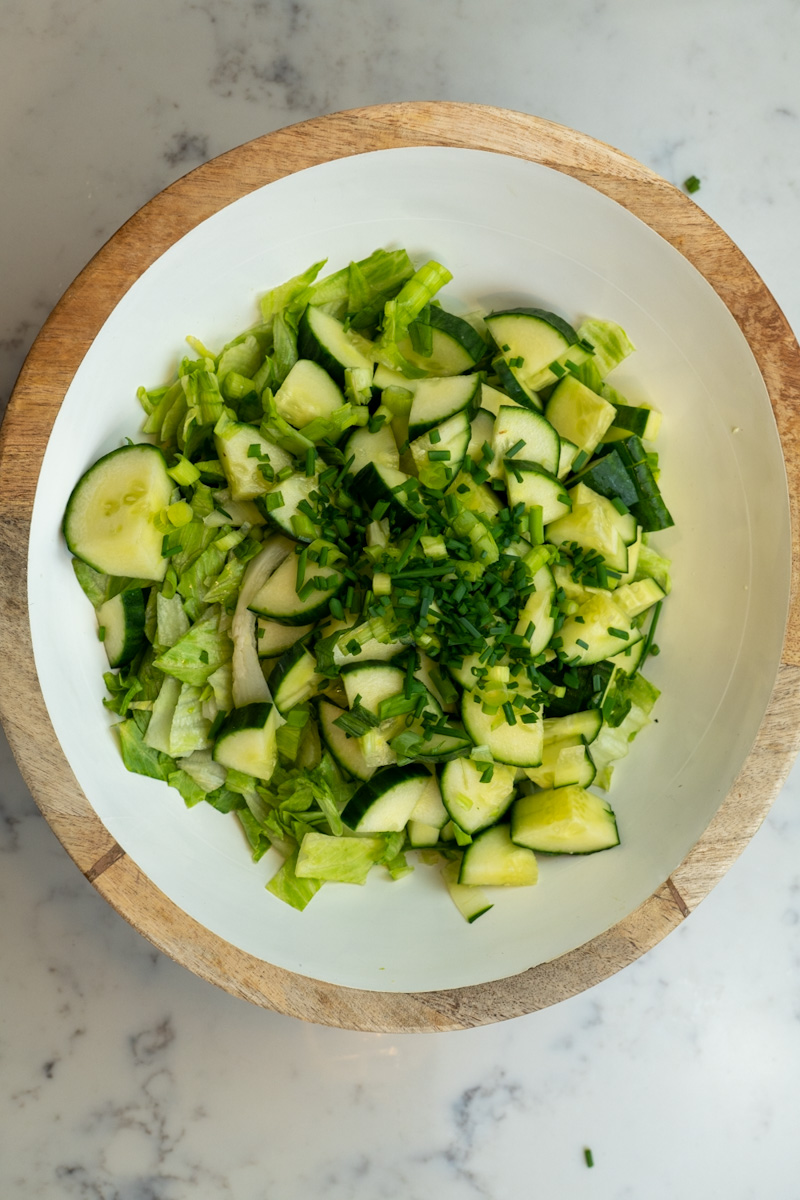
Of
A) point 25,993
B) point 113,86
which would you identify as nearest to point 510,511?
point 113,86

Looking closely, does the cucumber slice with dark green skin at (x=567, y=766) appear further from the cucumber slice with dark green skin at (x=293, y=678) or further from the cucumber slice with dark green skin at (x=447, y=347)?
the cucumber slice with dark green skin at (x=447, y=347)

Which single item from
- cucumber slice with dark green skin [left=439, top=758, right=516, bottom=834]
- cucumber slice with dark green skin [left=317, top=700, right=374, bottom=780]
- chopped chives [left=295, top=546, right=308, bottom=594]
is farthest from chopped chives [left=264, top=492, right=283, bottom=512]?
cucumber slice with dark green skin [left=439, top=758, right=516, bottom=834]

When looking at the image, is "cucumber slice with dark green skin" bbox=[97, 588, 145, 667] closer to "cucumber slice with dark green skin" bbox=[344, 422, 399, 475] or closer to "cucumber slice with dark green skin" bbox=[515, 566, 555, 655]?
"cucumber slice with dark green skin" bbox=[344, 422, 399, 475]

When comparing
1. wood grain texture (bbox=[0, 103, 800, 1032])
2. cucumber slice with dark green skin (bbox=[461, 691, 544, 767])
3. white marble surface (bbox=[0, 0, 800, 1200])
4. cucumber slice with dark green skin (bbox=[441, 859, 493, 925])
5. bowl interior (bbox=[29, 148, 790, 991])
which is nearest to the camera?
wood grain texture (bbox=[0, 103, 800, 1032])

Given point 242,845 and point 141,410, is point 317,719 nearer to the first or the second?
point 242,845

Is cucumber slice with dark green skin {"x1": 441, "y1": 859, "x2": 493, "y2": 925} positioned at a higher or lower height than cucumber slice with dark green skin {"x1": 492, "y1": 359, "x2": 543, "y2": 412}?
lower

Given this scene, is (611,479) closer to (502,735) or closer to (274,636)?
(502,735)

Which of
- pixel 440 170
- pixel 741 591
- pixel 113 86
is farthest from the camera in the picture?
pixel 113 86

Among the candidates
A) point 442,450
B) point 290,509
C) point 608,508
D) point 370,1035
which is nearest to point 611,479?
point 608,508
